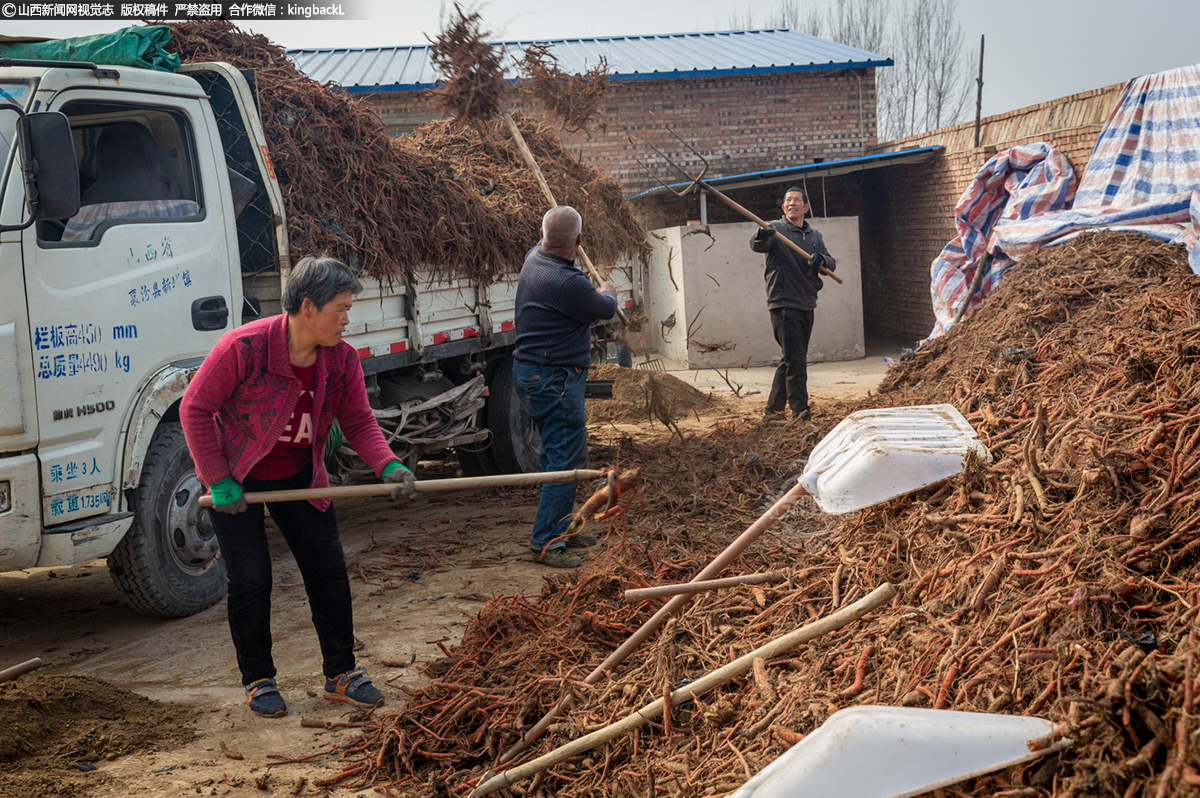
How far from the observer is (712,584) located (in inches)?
124

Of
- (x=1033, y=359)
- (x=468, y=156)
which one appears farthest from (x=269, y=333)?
(x=468, y=156)

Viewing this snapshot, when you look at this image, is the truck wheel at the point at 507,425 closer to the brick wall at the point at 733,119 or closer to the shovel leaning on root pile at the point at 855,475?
the shovel leaning on root pile at the point at 855,475

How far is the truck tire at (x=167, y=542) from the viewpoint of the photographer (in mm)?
4699

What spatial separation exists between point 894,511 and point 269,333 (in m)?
2.64

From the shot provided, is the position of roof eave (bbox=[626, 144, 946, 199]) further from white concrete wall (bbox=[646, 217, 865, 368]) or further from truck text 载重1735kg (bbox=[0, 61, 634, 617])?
truck text 载重1735kg (bbox=[0, 61, 634, 617])

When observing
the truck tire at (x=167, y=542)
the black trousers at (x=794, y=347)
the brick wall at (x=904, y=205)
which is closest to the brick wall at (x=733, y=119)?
the brick wall at (x=904, y=205)

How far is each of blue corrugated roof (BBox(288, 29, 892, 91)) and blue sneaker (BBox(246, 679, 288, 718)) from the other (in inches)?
565

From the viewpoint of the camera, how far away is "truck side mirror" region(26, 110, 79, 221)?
4016mm

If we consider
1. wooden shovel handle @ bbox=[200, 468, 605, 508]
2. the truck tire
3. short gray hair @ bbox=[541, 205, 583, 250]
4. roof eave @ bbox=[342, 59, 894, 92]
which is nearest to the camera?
wooden shovel handle @ bbox=[200, 468, 605, 508]

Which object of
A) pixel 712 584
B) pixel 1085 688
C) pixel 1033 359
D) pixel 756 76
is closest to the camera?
pixel 1085 688

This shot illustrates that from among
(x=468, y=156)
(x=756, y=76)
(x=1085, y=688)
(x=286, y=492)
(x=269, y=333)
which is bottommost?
(x=1085, y=688)

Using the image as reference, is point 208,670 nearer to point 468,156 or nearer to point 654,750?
point 654,750

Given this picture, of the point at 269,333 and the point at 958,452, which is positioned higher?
the point at 269,333

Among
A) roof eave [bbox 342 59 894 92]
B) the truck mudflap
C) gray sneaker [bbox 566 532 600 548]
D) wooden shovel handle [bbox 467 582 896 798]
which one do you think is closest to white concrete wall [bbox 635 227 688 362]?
roof eave [bbox 342 59 894 92]
